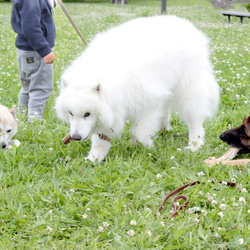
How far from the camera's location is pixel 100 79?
3391 mm

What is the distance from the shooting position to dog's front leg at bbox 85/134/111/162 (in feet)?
12.6

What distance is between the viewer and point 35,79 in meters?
4.86

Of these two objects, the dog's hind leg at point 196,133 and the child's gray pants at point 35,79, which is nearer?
the dog's hind leg at point 196,133

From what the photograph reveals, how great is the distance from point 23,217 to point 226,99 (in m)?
3.64

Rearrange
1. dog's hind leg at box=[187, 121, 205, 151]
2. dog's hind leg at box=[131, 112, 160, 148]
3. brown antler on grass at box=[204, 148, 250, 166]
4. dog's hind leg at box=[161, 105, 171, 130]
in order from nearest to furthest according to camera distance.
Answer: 1. brown antler on grass at box=[204, 148, 250, 166]
2. dog's hind leg at box=[131, 112, 160, 148]
3. dog's hind leg at box=[187, 121, 205, 151]
4. dog's hind leg at box=[161, 105, 171, 130]

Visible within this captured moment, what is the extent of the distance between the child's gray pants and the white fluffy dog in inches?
45.3

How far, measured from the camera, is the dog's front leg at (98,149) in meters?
3.85

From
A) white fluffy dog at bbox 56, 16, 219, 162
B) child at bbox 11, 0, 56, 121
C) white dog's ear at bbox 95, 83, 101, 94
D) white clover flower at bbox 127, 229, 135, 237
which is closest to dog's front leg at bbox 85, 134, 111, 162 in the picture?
white fluffy dog at bbox 56, 16, 219, 162

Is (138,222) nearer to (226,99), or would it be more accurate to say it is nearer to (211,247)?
(211,247)

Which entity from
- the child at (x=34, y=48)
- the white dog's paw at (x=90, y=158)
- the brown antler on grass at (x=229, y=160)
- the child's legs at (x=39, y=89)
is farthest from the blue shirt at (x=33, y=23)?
the brown antler on grass at (x=229, y=160)

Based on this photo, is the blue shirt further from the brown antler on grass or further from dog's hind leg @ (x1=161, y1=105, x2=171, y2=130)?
the brown antler on grass

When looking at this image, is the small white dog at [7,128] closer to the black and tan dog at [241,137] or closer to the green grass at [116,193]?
the green grass at [116,193]

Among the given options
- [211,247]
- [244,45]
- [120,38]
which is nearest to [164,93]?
[120,38]

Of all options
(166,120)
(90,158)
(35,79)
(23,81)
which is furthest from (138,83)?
(23,81)
